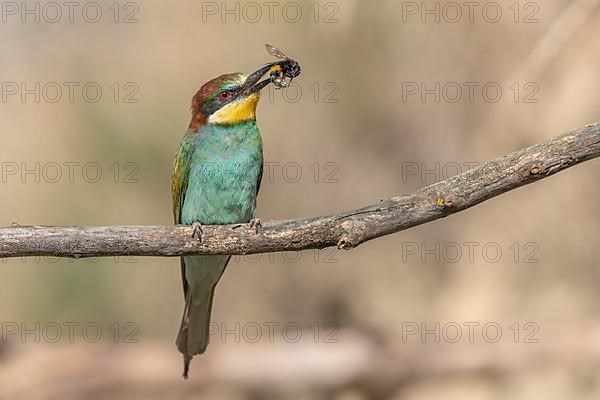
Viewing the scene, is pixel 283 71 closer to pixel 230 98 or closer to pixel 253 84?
pixel 253 84

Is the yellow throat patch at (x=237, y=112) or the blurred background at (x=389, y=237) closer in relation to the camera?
the yellow throat patch at (x=237, y=112)

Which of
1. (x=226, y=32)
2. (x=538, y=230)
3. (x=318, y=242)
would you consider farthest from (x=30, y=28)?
(x=318, y=242)

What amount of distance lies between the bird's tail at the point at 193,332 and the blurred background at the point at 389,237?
764 mm

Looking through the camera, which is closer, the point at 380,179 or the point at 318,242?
the point at 318,242

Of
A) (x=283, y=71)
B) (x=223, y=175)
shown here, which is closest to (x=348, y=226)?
(x=283, y=71)

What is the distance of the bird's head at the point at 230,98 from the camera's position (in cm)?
328

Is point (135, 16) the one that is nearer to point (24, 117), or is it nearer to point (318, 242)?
point (24, 117)

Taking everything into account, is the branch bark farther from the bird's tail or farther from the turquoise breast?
the bird's tail

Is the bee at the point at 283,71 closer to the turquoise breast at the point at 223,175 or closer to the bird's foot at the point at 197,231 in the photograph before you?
the turquoise breast at the point at 223,175

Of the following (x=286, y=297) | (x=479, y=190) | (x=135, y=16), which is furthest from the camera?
(x=135, y=16)

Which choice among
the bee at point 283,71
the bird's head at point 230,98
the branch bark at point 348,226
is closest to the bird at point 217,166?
the bird's head at point 230,98

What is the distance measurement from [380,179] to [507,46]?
84 cm

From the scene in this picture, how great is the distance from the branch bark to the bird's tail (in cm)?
99

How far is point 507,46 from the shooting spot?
13.3 feet
